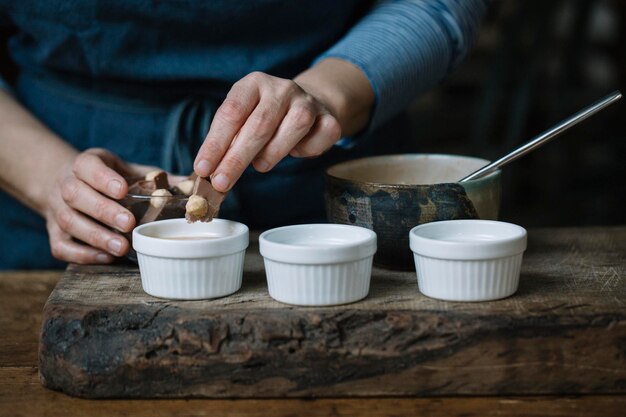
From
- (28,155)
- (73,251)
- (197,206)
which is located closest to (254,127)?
(197,206)

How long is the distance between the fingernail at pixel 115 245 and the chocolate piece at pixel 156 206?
0.05 m

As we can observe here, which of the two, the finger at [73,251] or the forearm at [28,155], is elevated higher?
the forearm at [28,155]

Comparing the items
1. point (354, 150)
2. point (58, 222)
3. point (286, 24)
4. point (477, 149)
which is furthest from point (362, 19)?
point (477, 149)

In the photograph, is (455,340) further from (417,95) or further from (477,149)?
(477,149)

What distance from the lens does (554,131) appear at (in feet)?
3.64

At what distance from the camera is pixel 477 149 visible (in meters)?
2.93

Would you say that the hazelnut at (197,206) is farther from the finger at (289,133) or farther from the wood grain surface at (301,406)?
the wood grain surface at (301,406)

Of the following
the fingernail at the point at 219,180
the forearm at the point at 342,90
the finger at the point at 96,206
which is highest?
the forearm at the point at 342,90

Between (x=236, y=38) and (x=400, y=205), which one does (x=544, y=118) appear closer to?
(x=236, y=38)

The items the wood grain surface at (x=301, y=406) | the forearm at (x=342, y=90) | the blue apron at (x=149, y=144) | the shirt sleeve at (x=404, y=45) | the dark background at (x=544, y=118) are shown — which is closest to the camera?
the wood grain surface at (x=301, y=406)

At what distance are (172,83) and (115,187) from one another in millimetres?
328

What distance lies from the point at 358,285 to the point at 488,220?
0.76 feet

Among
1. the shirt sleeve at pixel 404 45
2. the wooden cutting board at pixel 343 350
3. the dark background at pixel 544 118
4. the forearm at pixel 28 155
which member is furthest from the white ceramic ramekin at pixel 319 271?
the dark background at pixel 544 118

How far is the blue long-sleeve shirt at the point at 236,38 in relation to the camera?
134cm
